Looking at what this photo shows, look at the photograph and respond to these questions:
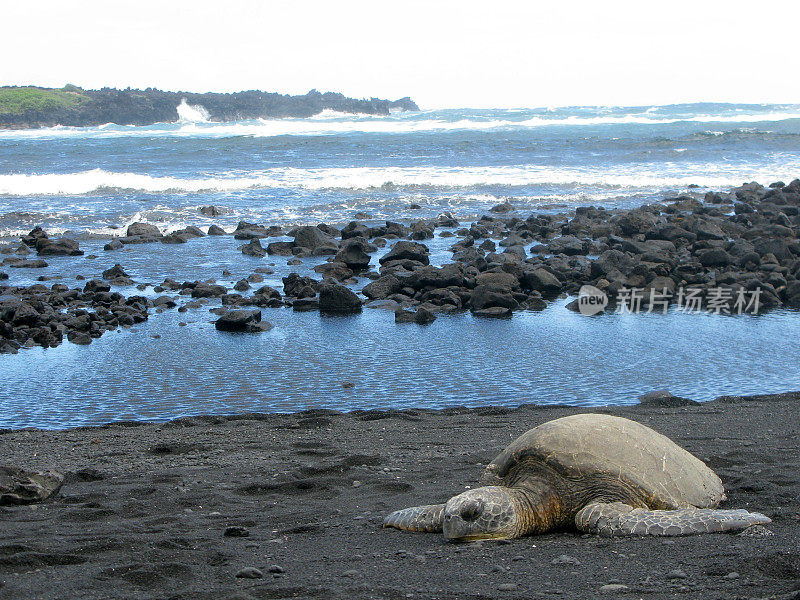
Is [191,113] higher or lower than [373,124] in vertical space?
higher

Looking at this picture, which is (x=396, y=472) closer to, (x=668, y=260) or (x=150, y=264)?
(x=668, y=260)

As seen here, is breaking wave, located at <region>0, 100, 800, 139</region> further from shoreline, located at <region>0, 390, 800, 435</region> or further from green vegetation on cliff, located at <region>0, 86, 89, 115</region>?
shoreline, located at <region>0, 390, 800, 435</region>

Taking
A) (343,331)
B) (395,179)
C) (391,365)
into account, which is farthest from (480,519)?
(395,179)

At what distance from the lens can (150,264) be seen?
54.5 feet

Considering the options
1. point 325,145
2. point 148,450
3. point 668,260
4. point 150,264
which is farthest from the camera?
point 325,145

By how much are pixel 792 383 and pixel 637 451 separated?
15.8 ft

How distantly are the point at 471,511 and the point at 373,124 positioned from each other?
83.3 m

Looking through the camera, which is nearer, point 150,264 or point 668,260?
point 668,260

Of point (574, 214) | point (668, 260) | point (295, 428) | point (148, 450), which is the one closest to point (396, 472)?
point (295, 428)

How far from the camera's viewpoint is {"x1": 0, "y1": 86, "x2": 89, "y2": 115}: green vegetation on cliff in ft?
279

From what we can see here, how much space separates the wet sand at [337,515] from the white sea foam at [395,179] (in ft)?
75.0

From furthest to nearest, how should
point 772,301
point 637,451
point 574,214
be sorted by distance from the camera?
1. point 574,214
2. point 772,301
3. point 637,451

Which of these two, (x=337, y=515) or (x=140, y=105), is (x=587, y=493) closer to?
(x=337, y=515)

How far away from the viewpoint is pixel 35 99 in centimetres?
8931
